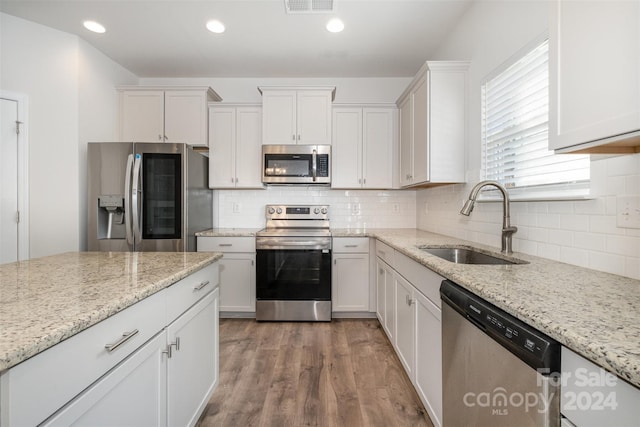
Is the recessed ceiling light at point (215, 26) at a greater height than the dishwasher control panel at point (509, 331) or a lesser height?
greater

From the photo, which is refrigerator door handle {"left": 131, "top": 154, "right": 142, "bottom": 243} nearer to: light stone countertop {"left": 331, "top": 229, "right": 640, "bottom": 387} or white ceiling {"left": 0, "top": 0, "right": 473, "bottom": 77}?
white ceiling {"left": 0, "top": 0, "right": 473, "bottom": 77}

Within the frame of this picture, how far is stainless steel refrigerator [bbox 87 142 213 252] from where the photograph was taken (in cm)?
265

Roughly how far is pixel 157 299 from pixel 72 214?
2.30 m

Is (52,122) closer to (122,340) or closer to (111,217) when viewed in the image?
(111,217)

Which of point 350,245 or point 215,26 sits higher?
point 215,26

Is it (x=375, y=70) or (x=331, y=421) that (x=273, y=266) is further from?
(x=375, y=70)

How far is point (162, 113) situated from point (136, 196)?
106 cm

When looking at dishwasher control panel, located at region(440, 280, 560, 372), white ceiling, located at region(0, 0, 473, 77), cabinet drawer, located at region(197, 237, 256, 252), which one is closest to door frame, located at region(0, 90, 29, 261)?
white ceiling, located at region(0, 0, 473, 77)

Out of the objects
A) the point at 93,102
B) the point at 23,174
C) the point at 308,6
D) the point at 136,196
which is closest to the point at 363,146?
the point at 308,6

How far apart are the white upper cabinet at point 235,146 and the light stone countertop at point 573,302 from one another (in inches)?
95.0

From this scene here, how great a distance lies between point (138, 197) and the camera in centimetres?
265

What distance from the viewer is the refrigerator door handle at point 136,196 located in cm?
262

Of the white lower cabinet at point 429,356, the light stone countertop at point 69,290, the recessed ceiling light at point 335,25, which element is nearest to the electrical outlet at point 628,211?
the white lower cabinet at point 429,356

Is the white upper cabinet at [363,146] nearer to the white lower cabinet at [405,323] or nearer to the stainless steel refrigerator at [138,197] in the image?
the white lower cabinet at [405,323]
